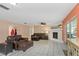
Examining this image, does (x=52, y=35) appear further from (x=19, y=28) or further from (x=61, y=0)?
(x=61, y=0)

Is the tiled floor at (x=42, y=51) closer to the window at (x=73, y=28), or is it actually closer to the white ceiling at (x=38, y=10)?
the window at (x=73, y=28)

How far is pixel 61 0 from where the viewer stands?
1280 millimetres

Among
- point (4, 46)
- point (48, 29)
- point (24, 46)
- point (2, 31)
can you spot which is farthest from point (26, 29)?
point (4, 46)

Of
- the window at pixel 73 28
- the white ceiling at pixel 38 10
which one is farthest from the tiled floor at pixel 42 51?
the white ceiling at pixel 38 10

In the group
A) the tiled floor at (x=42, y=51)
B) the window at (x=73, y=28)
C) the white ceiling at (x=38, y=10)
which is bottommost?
the tiled floor at (x=42, y=51)

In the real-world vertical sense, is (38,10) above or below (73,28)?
above

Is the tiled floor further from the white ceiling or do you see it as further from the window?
the white ceiling

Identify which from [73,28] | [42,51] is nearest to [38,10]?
[42,51]

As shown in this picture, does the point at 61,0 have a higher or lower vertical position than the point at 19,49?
higher

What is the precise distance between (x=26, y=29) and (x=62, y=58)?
650 inches

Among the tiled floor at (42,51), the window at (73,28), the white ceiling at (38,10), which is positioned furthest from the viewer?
the window at (73,28)

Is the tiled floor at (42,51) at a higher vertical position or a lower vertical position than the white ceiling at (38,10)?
lower

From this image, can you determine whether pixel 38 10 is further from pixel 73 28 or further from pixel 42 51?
pixel 73 28

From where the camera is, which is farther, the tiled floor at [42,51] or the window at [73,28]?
the window at [73,28]
